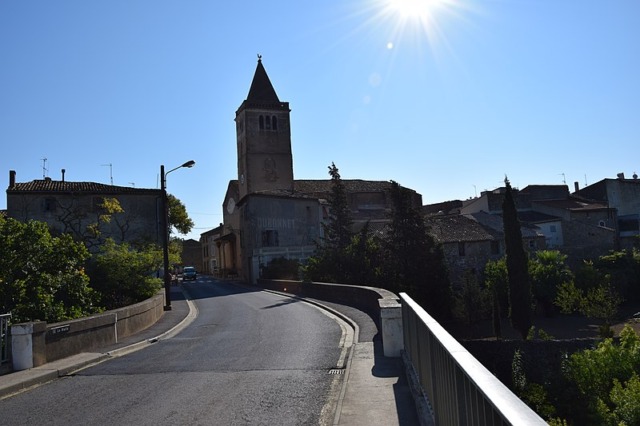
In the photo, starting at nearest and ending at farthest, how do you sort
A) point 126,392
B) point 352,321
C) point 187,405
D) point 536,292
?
1. point 187,405
2. point 126,392
3. point 352,321
4. point 536,292

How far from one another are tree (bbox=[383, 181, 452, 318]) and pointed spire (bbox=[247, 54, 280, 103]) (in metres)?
34.3

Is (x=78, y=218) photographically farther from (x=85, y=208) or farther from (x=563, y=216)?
(x=563, y=216)

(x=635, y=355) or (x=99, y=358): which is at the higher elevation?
(x=99, y=358)

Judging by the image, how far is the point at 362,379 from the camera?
334 inches

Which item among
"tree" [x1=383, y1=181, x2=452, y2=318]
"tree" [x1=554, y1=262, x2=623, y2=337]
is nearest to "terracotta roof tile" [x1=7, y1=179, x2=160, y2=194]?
"tree" [x1=383, y1=181, x2=452, y2=318]

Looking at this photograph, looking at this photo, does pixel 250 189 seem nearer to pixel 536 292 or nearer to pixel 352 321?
pixel 536 292

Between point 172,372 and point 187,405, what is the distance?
2.62m

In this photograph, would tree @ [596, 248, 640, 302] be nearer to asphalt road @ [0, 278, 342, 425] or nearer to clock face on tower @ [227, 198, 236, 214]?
clock face on tower @ [227, 198, 236, 214]

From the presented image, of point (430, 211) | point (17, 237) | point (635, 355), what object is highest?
point (430, 211)

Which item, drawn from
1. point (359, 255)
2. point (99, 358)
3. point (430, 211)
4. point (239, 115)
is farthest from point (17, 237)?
point (430, 211)

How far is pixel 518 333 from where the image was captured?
37.1 metres

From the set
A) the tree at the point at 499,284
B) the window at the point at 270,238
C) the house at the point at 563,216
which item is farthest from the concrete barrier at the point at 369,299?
the house at the point at 563,216

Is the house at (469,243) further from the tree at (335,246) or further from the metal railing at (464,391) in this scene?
the metal railing at (464,391)

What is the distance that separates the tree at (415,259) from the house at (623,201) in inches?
1388
